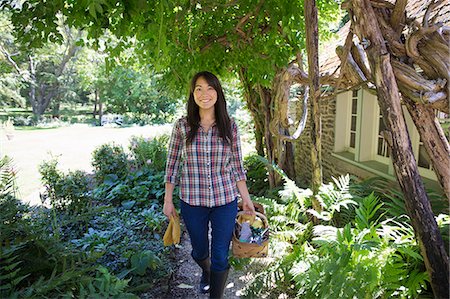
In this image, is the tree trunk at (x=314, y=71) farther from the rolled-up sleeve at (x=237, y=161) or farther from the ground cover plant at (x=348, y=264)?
the rolled-up sleeve at (x=237, y=161)

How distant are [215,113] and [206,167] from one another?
1.37 ft

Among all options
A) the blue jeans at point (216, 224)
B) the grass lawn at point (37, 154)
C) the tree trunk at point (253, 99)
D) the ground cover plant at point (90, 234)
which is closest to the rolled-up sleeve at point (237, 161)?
the blue jeans at point (216, 224)

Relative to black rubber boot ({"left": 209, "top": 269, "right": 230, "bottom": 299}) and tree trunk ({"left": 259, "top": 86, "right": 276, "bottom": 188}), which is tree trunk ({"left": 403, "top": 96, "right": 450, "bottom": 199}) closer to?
black rubber boot ({"left": 209, "top": 269, "right": 230, "bottom": 299})

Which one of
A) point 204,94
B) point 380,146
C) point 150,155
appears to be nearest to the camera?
point 204,94

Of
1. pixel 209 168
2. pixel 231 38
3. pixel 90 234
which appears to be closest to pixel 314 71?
pixel 209 168

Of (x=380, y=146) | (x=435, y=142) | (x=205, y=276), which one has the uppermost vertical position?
(x=435, y=142)

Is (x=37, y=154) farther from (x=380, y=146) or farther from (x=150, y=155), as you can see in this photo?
(x=380, y=146)

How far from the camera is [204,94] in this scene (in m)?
2.50

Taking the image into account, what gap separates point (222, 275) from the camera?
259 centimetres

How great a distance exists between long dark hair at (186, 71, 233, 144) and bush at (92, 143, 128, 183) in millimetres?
A: 4610

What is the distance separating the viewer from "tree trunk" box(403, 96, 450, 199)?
7.67ft

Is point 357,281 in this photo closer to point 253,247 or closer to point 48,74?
point 253,247

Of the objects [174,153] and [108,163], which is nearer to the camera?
[174,153]

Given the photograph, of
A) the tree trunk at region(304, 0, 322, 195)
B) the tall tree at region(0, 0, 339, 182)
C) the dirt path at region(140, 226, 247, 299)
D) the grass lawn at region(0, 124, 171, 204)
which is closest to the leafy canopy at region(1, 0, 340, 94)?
the tall tree at region(0, 0, 339, 182)
